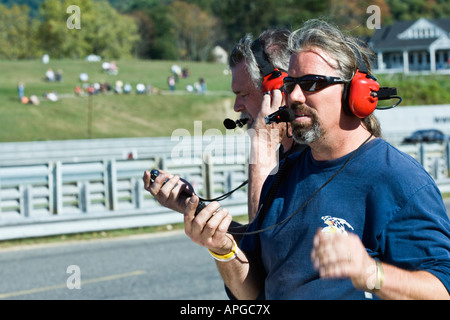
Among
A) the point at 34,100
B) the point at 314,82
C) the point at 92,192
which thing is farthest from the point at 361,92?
the point at 34,100

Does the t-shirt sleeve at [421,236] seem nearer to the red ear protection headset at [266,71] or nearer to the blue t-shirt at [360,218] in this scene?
the blue t-shirt at [360,218]

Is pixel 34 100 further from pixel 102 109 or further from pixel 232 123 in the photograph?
pixel 232 123

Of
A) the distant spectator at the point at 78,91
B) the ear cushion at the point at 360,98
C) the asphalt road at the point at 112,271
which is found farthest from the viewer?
the distant spectator at the point at 78,91

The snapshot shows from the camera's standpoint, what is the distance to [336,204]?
2.38m

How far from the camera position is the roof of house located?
92.6 metres

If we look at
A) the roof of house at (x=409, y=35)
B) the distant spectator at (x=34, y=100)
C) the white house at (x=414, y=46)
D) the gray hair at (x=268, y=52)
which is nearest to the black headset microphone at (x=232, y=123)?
the gray hair at (x=268, y=52)

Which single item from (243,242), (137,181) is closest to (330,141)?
(243,242)

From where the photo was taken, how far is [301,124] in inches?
99.0

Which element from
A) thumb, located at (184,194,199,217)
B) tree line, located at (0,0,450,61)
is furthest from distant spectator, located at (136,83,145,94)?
thumb, located at (184,194,199,217)

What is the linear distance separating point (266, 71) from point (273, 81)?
0.78 feet

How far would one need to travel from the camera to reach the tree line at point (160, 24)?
9119 cm

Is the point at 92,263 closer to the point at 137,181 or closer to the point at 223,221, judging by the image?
the point at 137,181

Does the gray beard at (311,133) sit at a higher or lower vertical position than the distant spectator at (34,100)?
lower

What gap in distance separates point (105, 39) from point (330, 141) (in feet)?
308
